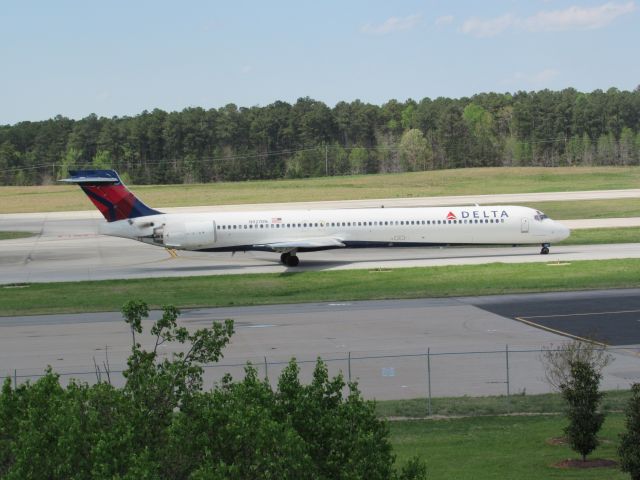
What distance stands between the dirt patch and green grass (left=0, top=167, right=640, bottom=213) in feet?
311

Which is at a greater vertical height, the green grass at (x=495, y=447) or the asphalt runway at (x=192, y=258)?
the asphalt runway at (x=192, y=258)

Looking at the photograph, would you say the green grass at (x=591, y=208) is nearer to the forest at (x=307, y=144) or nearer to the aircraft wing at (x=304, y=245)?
the aircraft wing at (x=304, y=245)

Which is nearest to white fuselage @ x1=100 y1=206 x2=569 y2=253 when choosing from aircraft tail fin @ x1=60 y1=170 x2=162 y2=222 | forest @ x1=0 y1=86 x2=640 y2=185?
aircraft tail fin @ x1=60 y1=170 x2=162 y2=222

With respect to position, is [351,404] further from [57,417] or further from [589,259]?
[589,259]

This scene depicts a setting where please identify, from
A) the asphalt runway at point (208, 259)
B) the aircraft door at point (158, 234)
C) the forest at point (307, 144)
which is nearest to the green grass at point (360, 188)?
the forest at point (307, 144)

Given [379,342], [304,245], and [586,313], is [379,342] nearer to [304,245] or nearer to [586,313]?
[586,313]

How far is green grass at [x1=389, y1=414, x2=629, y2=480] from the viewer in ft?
62.8

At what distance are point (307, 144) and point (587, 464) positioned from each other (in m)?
174

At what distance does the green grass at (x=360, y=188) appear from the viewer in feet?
390

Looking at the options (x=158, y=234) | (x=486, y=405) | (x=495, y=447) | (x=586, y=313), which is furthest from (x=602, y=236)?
(x=495, y=447)

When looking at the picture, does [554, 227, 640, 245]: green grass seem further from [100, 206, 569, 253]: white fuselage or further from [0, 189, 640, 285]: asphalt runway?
[100, 206, 569, 253]: white fuselage

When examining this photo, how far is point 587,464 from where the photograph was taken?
65.1ft

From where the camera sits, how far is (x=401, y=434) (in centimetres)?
2200

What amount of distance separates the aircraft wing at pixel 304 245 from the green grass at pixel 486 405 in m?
27.3
